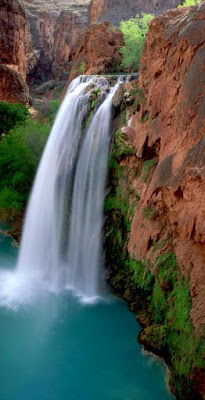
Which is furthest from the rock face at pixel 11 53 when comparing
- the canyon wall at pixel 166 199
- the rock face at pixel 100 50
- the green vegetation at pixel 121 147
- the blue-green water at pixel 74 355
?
the blue-green water at pixel 74 355

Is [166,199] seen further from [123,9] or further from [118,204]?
[123,9]

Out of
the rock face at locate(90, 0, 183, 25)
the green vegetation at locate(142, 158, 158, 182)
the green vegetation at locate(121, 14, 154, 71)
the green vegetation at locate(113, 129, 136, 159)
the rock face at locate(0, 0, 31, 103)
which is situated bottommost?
the green vegetation at locate(142, 158, 158, 182)

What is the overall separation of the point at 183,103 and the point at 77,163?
6.04 metres

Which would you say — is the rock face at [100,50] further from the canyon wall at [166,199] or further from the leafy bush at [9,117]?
the canyon wall at [166,199]

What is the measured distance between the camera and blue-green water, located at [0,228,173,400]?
27.6 feet

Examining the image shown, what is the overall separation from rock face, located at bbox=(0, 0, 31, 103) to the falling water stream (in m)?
20.8

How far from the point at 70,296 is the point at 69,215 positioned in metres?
3.29

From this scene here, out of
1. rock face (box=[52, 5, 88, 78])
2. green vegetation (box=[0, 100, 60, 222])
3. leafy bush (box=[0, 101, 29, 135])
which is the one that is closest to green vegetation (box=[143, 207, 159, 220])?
green vegetation (box=[0, 100, 60, 222])

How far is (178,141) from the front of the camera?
9078mm

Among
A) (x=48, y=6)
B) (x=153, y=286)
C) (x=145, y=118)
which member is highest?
(x=48, y=6)

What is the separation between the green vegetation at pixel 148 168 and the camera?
11370mm

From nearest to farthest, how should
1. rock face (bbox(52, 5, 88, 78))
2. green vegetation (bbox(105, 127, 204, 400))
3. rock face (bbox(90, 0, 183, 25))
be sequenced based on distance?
green vegetation (bbox(105, 127, 204, 400))
rock face (bbox(90, 0, 183, 25))
rock face (bbox(52, 5, 88, 78))

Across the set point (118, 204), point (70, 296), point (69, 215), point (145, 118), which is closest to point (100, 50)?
point (145, 118)

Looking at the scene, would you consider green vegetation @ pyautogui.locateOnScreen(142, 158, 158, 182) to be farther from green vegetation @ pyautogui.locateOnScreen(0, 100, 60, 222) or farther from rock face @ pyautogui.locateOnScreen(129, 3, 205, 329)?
green vegetation @ pyautogui.locateOnScreen(0, 100, 60, 222)
